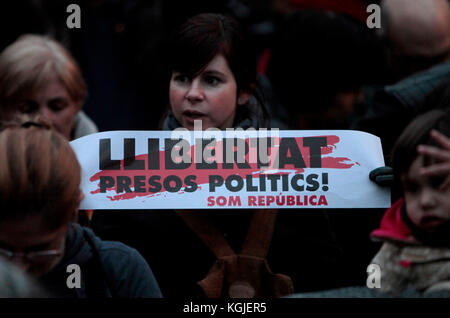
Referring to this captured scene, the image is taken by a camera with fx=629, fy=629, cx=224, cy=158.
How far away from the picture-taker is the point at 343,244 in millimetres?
2635

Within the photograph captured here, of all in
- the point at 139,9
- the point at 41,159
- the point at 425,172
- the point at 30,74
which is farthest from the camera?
the point at 139,9

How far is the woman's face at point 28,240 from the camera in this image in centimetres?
180

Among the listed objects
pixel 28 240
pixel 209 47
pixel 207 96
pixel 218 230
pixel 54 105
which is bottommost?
pixel 218 230

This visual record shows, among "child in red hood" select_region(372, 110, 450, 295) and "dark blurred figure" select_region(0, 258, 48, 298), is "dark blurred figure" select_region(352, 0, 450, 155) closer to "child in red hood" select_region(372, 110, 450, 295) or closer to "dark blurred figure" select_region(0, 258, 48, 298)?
Answer: "child in red hood" select_region(372, 110, 450, 295)

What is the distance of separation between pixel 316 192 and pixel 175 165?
0.52 meters

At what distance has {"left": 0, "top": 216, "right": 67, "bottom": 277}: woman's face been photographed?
1.80m

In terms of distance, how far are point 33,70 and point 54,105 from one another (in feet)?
0.62

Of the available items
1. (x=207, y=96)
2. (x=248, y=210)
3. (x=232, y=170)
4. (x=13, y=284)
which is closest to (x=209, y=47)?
(x=207, y=96)

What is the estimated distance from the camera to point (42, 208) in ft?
5.91

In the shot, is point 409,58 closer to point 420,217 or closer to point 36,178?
point 420,217

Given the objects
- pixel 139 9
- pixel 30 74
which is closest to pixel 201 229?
pixel 30 74

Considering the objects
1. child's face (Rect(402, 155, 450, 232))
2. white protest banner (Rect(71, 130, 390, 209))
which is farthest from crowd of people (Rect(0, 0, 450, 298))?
white protest banner (Rect(71, 130, 390, 209))

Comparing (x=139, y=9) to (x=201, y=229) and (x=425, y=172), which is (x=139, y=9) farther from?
(x=425, y=172)

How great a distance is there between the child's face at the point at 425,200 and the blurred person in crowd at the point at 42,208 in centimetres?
104
